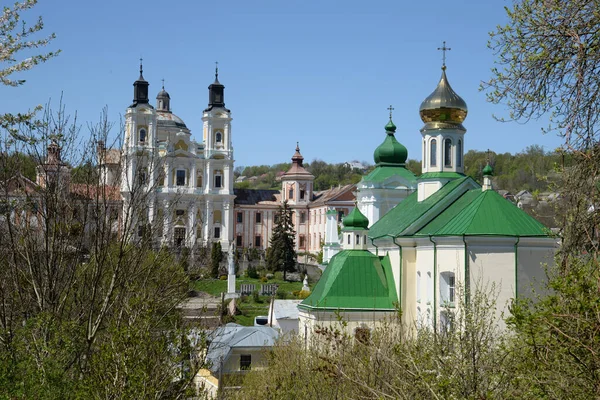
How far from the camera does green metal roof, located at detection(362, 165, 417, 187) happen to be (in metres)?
36.0

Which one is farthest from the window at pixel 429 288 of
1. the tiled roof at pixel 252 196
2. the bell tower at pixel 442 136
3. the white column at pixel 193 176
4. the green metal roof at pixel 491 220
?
the tiled roof at pixel 252 196

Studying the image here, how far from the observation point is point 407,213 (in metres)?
28.6

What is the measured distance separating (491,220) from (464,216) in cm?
90

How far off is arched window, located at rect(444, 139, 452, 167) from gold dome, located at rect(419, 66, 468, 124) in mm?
779

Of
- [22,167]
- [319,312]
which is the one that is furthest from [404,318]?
[22,167]

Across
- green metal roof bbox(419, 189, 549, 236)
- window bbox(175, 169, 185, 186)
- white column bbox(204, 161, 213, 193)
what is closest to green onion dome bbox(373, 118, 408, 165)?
green metal roof bbox(419, 189, 549, 236)

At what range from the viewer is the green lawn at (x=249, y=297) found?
39656 millimetres

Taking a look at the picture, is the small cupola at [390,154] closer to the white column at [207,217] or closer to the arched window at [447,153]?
the arched window at [447,153]

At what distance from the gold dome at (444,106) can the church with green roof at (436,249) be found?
0.12ft

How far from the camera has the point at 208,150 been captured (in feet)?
220

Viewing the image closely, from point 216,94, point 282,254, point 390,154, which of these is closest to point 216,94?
point 216,94

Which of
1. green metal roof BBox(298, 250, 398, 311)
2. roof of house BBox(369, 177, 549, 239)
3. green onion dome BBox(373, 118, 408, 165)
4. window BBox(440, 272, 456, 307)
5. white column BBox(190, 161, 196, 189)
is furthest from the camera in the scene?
white column BBox(190, 161, 196, 189)

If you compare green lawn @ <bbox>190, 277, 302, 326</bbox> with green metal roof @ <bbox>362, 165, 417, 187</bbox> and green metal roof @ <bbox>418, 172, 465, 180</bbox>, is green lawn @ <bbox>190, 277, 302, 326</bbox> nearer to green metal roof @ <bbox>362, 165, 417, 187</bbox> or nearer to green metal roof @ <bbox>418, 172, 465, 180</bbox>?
green metal roof @ <bbox>362, 165, 417, 187</bbox>

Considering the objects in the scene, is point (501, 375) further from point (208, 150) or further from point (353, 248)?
point (208, 150)
